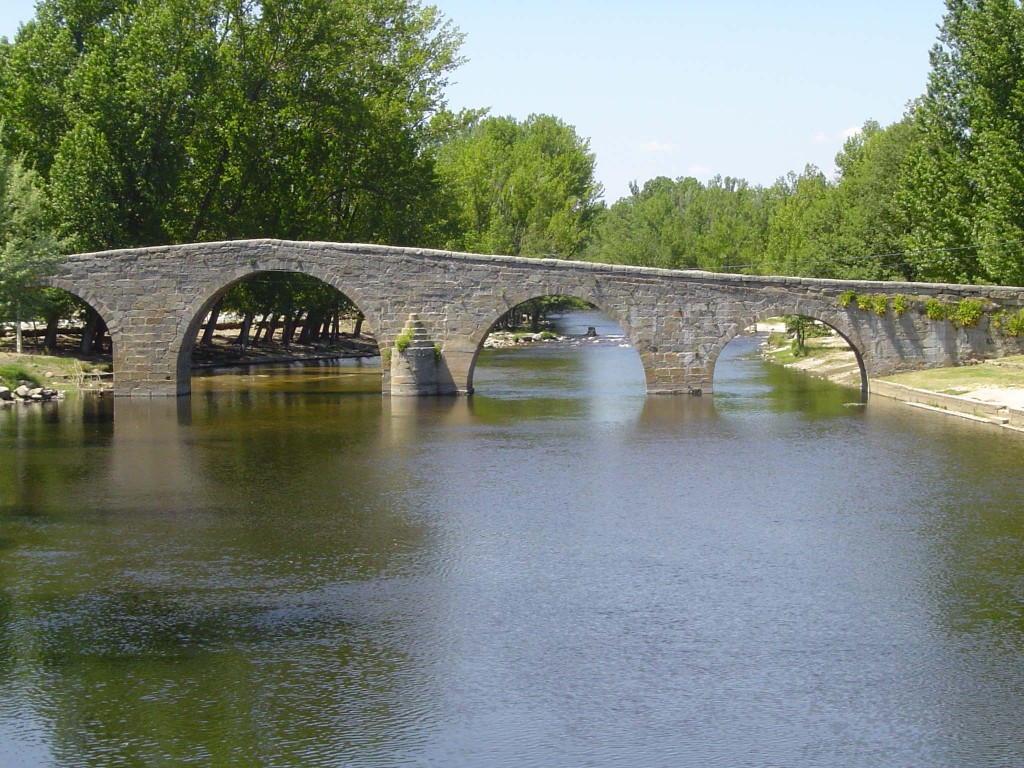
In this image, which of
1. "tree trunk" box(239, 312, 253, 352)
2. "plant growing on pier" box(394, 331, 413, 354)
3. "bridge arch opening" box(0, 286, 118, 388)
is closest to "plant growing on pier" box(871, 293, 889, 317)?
"plant growing on pier" box(394, 331, 413, 354)

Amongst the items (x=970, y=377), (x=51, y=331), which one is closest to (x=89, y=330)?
(x=51, y=331)

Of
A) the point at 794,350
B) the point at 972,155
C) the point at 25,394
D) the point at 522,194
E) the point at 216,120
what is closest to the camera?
the point at 25,394

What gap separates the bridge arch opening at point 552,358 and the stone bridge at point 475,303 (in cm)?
75

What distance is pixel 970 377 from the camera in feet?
108

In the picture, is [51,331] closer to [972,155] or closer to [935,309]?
[935,309]

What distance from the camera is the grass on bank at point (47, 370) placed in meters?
37.3

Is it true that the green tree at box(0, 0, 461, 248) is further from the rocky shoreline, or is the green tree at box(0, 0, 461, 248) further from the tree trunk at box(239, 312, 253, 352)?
the rocky shoreline

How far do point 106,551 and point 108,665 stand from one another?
4844 mm

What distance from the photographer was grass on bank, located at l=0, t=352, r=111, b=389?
3734 centimetres

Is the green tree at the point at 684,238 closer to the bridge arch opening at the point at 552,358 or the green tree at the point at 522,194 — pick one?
the bridge arch opening at the point at 552,358

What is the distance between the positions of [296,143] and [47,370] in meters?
13.3

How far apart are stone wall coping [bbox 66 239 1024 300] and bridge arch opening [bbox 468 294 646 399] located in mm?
1167

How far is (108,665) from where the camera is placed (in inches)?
452

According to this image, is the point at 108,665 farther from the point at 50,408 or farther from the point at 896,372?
the point at 896,372
